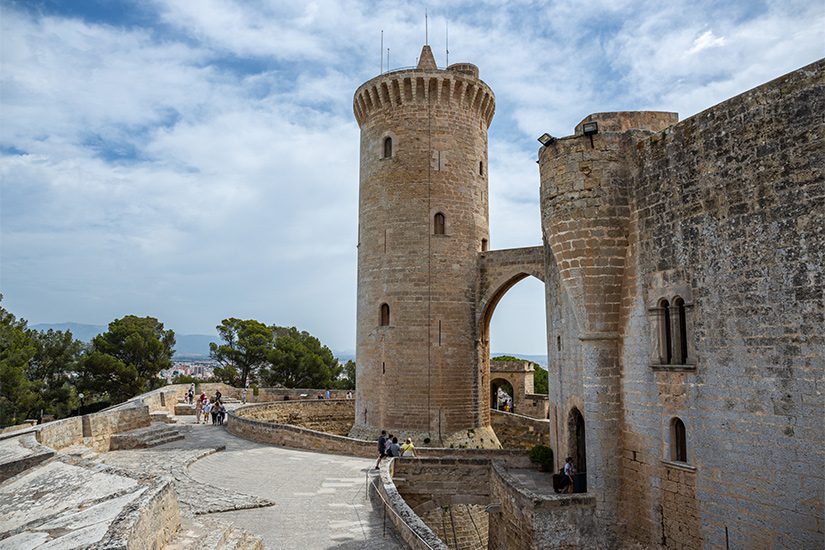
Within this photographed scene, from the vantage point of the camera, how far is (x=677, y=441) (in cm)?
1041

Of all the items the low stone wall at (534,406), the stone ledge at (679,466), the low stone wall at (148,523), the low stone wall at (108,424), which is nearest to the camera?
the low stone wall at (148,523)

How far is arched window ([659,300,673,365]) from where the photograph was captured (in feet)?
35.0

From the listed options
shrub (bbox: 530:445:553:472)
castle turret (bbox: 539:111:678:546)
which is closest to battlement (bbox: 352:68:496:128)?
castle turret (bbox: 539:111:678:546)

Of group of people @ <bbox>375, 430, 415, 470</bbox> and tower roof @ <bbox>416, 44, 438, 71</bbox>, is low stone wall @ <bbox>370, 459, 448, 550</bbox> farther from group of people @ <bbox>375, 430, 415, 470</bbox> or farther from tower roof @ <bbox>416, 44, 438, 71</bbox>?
tower roof @ <bbox>416, 44, 438, 71</bbox>

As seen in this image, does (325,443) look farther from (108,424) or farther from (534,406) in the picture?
(534,406)

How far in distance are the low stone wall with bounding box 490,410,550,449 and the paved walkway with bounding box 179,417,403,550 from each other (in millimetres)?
8474

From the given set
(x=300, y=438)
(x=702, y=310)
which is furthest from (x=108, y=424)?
(x=702, y=310)

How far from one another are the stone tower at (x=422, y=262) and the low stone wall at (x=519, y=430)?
7.27ft

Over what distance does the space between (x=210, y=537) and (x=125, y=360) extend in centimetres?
3363

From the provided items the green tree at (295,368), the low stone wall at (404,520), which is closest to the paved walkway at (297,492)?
the low stone wall at (404,520)

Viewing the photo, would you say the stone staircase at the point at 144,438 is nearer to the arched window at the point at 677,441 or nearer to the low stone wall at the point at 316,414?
the low stone wall at the point at 316,414

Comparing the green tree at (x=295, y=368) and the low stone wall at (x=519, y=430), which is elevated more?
the green tree at (x=295, y=368)

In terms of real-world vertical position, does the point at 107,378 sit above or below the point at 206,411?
above

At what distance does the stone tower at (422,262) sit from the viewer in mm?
19469
